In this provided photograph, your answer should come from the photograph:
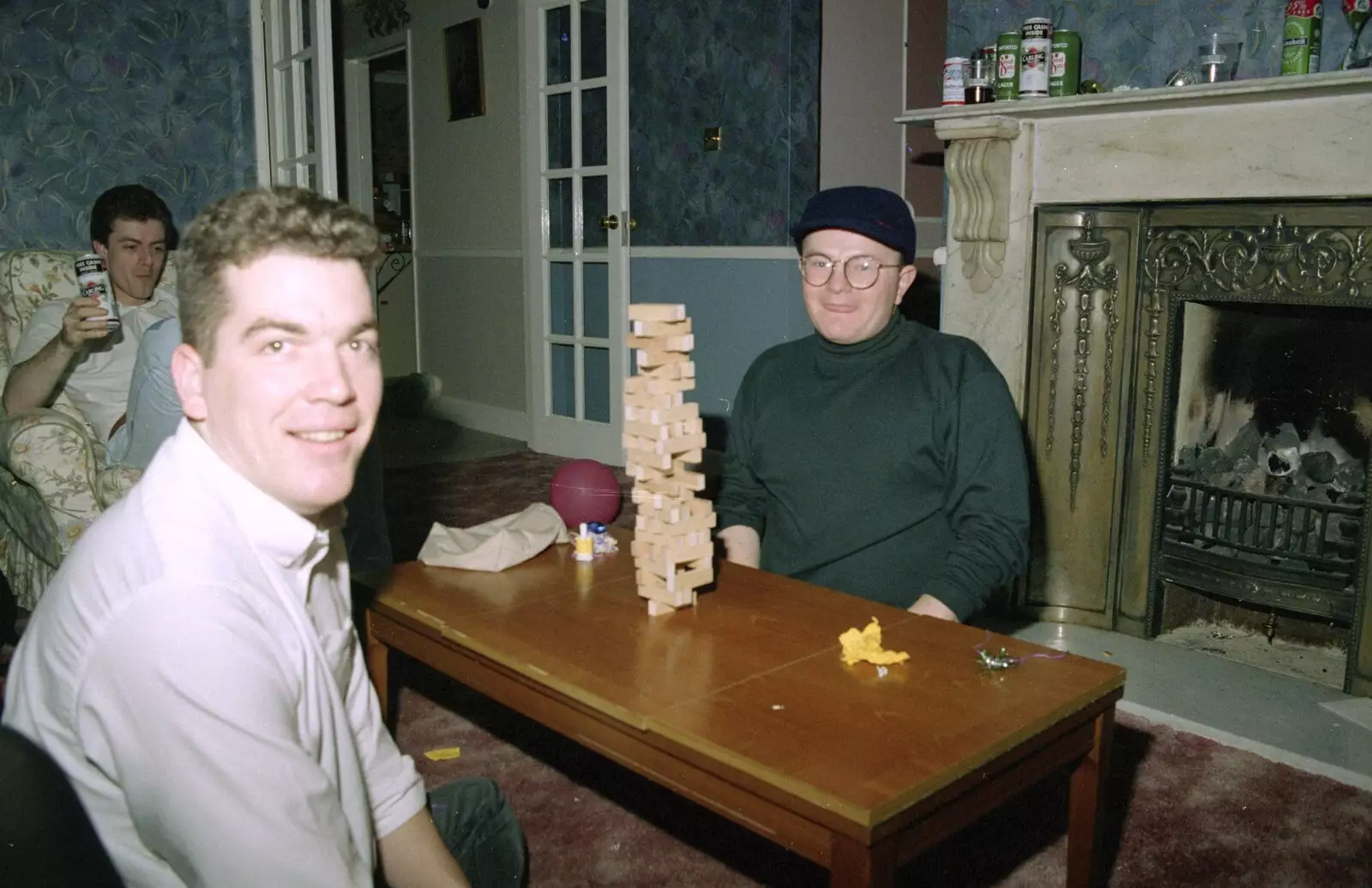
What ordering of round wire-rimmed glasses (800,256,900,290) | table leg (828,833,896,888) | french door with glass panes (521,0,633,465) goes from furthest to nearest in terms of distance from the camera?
french door with glass panes (521,0,633,465), round wire-rimmed glasses (800,256,900,290), table leg (828,833,896,888)

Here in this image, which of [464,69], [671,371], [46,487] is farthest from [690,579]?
[464,69]

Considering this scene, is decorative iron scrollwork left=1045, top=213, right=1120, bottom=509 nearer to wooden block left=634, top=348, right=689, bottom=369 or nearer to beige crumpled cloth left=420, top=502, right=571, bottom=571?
beige crumpled cloth left=420, top=502, right=571, bottom=571

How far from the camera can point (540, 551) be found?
1.95 metres

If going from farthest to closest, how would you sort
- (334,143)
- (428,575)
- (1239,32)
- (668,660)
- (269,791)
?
(334,143) < (1239,32) < (428,575) < (668,660) < (269,791)

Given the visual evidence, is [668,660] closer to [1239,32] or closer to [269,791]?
[269,791]

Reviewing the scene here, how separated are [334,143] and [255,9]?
3.29 feet

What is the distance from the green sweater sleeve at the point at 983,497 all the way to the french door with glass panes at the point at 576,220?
340 cm

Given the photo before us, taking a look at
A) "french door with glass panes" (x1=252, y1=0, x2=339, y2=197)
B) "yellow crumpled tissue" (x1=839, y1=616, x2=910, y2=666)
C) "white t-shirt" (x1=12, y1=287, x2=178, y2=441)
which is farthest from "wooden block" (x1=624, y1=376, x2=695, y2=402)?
"french door with glass panes" (x1=252, y1=0, x2=339, y2=197)

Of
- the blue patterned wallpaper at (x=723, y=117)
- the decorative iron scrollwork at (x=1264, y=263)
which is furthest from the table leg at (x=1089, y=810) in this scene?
the blue patterned wallpaper at (x=723, y=117)

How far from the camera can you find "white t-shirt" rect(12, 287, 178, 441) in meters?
3.20

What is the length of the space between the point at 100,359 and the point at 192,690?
9.49ft

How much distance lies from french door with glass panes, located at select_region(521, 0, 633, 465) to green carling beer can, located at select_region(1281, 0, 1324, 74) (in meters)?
3.04

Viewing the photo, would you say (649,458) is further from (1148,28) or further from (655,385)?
(1148,28)

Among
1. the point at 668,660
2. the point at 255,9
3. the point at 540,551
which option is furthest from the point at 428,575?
the point at 255,9
